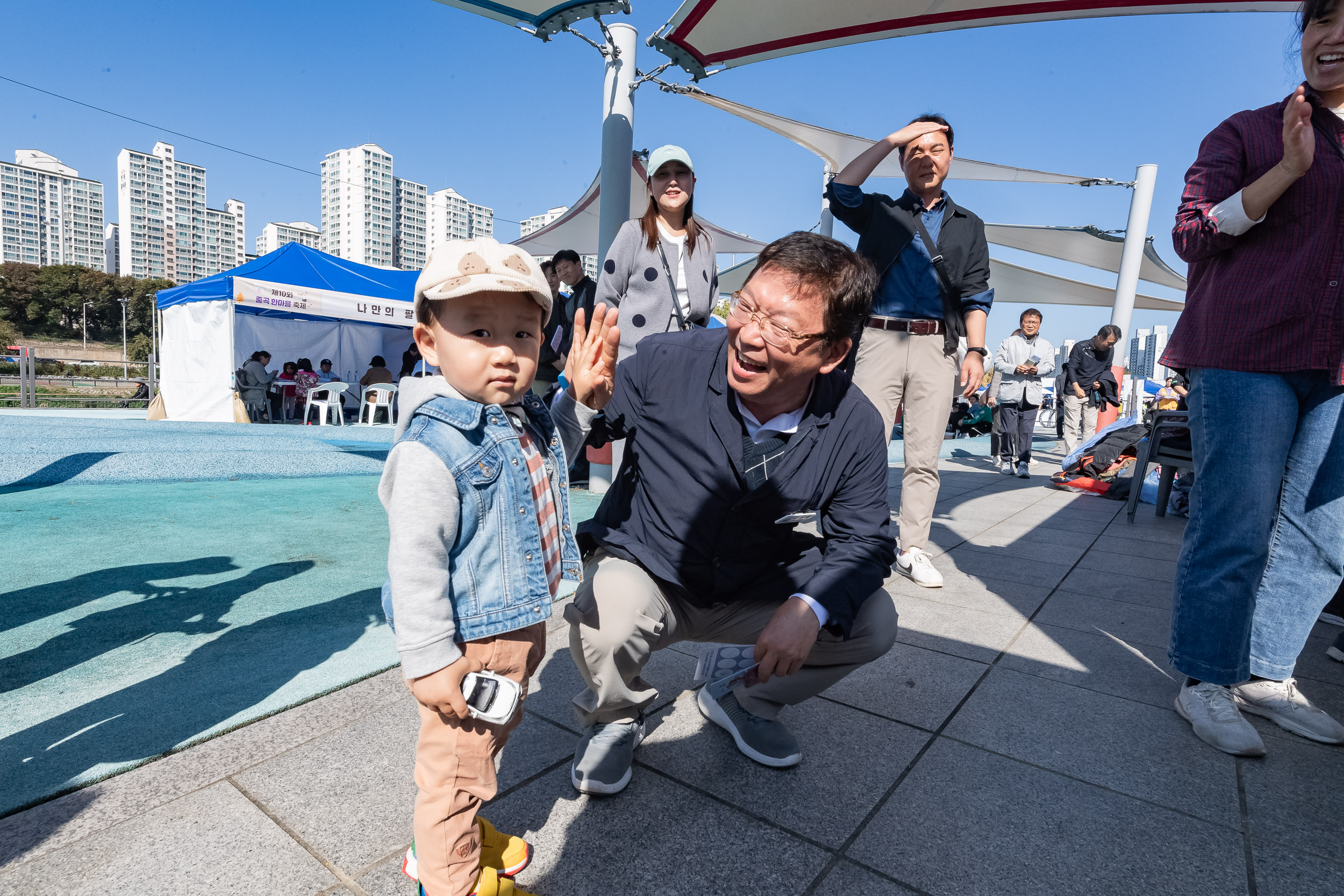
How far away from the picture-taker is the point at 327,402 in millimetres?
12961

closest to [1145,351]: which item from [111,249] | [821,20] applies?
[821,20]

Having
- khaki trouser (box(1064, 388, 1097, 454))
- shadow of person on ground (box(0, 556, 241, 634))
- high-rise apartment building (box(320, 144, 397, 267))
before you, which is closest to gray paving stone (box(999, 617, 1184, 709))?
shadow of person on ground (box(0, 556, 241, 634))

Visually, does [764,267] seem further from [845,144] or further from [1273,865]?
[845,144]

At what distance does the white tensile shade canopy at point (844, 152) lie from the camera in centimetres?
1209

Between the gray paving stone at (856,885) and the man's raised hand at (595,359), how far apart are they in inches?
42.5

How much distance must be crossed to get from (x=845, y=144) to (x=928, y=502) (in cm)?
1134

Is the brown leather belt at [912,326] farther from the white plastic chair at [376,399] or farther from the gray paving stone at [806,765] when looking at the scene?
the white plastic chair at [376,399]

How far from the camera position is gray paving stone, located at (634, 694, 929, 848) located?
1595 millimetres

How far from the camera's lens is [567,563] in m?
1.46

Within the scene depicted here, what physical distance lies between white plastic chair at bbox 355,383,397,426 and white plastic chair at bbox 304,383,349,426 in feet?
1.16

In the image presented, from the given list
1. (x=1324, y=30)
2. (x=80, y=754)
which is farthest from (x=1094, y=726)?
(x=80, y=754)

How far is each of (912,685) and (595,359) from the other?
157cm

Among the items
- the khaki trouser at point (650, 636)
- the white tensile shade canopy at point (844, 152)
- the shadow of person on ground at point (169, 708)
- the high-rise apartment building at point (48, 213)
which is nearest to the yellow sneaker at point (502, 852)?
the khaki trouser at point (650, 636)

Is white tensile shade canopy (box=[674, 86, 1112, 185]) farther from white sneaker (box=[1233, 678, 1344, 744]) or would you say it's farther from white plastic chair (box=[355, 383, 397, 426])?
white sneaker (box=[1233, 678, 1344, 744])
